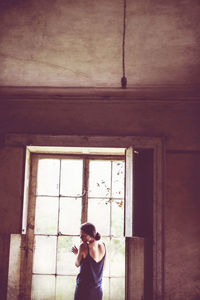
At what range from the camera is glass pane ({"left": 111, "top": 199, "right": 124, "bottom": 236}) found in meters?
4.25

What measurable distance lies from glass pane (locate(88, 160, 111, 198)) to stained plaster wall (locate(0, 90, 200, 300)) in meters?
0.55

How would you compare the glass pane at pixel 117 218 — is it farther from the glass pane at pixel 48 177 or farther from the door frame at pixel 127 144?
the glass pane at pixel 48 177

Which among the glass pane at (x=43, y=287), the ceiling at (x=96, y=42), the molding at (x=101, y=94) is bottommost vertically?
the glass pane at (x=43, y=287)

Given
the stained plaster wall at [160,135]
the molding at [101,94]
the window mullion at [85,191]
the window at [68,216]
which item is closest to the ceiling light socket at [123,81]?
the molding at [101,94]

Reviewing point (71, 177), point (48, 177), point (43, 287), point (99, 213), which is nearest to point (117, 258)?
point (99, 213)

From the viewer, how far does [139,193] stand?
4.02 metres

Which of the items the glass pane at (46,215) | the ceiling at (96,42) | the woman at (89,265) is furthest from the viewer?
the glass pane at (46,215)

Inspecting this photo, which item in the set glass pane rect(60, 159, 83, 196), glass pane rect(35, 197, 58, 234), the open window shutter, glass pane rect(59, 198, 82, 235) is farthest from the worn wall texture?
glass pane rect(59, 198, 82, 235)

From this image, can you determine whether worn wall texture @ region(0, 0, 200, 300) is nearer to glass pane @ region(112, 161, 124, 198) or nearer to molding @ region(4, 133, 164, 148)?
molding @ region(4, 133, 164, 148)

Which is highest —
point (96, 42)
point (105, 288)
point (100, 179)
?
point (96, 42)

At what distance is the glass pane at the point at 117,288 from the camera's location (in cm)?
409

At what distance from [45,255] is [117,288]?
1.05 meters

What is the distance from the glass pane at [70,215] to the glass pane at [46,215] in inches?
3.3

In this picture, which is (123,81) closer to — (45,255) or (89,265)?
(89,265)
